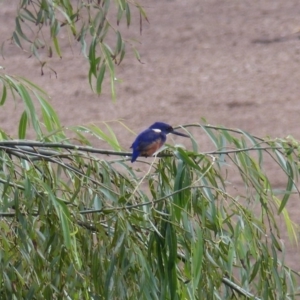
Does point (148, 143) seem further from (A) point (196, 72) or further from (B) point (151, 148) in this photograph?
(A) point (196, 72)

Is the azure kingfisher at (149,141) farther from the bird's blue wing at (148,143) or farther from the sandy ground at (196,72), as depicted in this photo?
the sandy ground at (196,72)

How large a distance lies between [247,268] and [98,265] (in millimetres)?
281

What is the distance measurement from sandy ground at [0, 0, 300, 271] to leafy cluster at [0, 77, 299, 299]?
4148 mm

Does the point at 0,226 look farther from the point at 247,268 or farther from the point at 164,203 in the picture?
the point at 247,268

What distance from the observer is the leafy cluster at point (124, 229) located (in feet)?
4.91

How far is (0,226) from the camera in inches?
61.2

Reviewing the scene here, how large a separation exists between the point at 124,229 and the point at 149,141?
1.01ft

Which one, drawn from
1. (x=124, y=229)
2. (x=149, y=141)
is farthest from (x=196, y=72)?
(x=124, y=229)

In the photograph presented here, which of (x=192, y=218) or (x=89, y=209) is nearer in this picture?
(x=192, y=218)

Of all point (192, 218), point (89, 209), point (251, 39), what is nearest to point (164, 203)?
point (192, 218)

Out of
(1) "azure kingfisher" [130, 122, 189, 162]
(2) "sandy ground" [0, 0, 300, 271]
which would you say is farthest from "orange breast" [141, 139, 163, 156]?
(2) "sandy ground" [0, 0, 300, 271]

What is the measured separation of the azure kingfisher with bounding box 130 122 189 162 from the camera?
5.69 feet

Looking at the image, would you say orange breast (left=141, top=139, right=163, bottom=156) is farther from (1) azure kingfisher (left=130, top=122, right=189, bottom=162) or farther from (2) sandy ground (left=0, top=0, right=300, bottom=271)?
(2) sandy ground (left=0, top=0, right=300, bottom=271)

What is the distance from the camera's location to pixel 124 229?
4.85 ft
